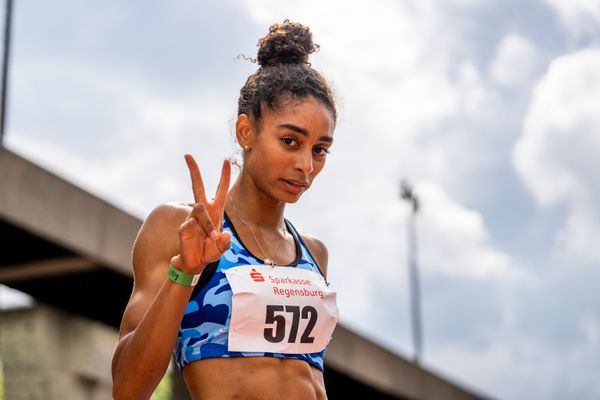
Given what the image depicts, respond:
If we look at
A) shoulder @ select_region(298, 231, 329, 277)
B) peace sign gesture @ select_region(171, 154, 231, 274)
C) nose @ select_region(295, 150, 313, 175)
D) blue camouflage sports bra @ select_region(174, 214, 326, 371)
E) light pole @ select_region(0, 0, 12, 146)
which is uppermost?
light pole @ select_region(0, 0, 12, 146)

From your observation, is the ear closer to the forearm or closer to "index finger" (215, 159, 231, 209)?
"index finger" (215, 159, 231, 209)

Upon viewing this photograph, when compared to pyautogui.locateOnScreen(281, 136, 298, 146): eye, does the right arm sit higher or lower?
lower

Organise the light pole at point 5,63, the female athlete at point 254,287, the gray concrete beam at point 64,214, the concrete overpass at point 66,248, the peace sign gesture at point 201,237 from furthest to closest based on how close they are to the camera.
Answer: the light pole at point 5,63 < the concrete overpass at point 66,248 < the gray concrete beam at point 64,214 < the female athlete at point 254,287 < the peace sign gesture at point 201,237

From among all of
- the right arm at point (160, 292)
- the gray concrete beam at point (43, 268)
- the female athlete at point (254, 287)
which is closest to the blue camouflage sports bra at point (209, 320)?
the female athlete at point (254, 287)

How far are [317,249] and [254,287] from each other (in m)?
0.67

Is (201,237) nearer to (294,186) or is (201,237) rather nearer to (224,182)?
(224,182)

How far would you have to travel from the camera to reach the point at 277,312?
3.02m

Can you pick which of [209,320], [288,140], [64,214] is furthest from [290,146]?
[64,214]

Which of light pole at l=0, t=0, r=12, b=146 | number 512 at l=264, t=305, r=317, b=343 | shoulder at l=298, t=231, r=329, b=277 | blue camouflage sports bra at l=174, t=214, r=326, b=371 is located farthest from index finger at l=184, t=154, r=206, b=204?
light pole at l=0, t=0, r=12, b=146

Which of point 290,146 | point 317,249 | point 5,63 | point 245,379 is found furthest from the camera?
point 5,63

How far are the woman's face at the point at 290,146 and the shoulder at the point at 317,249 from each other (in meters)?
0.50

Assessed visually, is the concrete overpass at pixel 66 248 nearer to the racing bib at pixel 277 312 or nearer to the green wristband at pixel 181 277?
the racing bib at pixel 277 312

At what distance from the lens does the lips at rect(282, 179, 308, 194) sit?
10.1 feet

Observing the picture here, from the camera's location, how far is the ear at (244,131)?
10.4 feet
